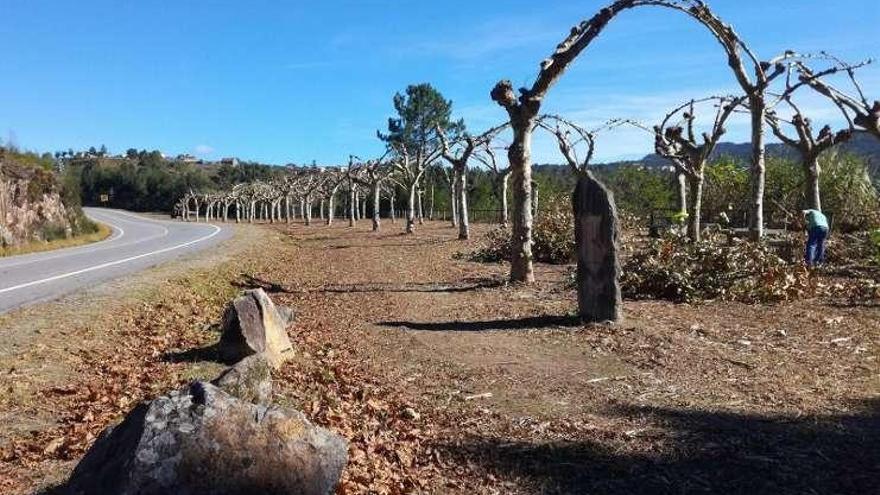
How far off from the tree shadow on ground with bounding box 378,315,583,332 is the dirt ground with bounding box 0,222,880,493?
0.22ft

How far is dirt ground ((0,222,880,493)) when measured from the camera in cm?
542

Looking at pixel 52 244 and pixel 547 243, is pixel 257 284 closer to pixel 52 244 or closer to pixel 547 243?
pixel 547 243

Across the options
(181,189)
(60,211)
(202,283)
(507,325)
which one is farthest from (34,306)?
(181,189)

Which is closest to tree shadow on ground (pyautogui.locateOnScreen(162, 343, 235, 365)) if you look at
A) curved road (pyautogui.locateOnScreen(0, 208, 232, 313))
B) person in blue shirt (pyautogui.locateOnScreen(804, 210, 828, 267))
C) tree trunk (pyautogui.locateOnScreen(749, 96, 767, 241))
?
curved road (pyautogui.locateOnScreen(0, 208, 232, 313))

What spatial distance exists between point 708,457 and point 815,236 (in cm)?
1219

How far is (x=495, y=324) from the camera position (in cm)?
1102

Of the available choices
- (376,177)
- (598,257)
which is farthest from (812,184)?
(376,177)

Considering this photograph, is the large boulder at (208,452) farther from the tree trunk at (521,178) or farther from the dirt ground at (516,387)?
the tree trunk at (521,178)

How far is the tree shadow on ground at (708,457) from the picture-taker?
16.8ft

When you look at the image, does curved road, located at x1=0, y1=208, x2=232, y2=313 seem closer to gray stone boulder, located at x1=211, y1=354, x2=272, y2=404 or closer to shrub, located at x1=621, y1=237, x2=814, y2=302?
gray stone boulder, located at x1=211, y1=354, x2=272, y2=404

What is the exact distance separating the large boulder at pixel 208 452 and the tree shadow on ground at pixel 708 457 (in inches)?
70.4

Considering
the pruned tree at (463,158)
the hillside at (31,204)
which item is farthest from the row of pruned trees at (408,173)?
the hillside at (31,204)

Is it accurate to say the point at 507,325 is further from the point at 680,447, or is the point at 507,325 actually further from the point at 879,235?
the point at 879,235

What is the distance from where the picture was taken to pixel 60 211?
4019 centimetres
